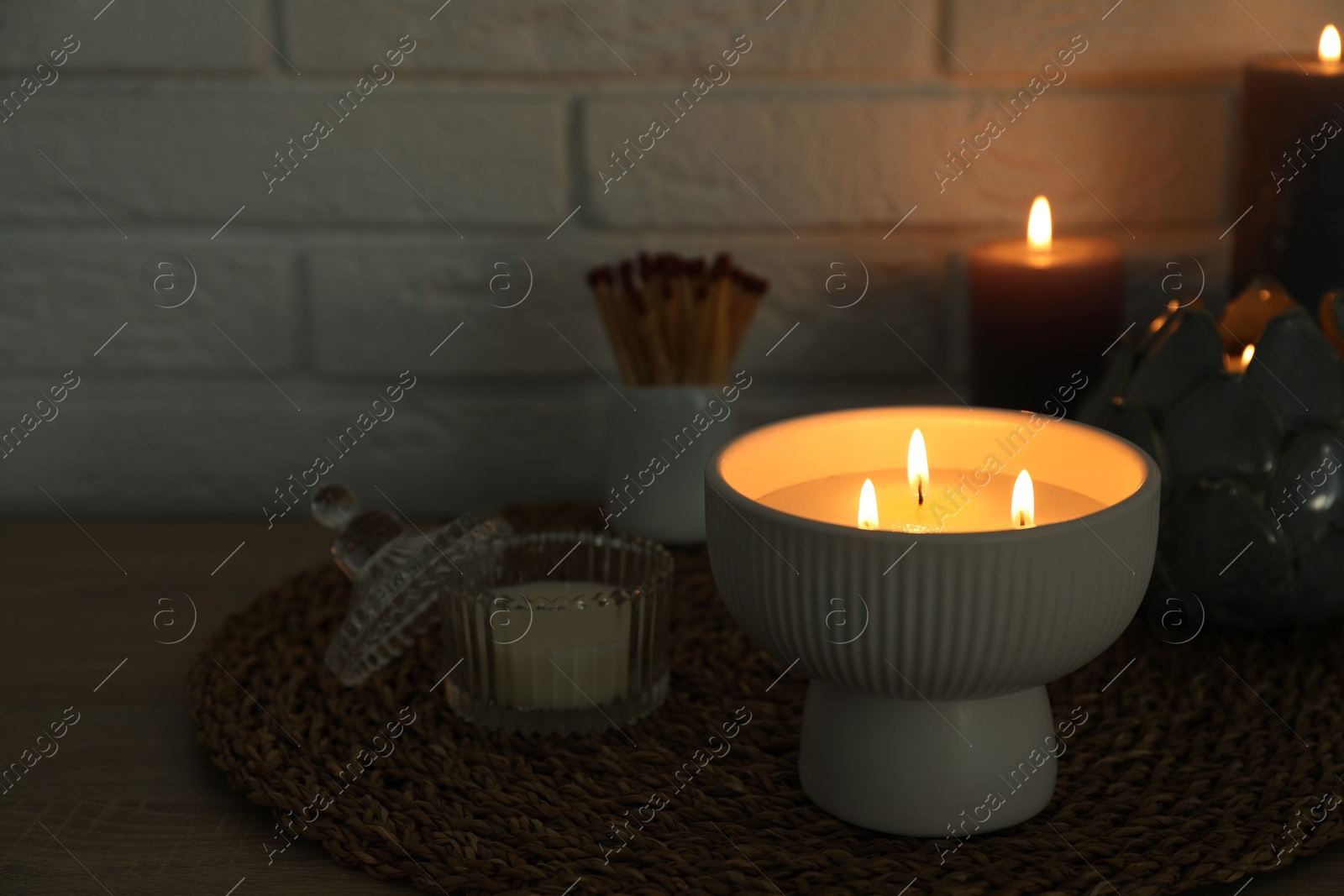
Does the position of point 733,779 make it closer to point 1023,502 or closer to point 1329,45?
point 1023,502

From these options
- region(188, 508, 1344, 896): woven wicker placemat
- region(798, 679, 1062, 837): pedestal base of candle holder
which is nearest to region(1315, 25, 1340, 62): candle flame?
region(188, 508, 1344, 896): woven wicker placemat

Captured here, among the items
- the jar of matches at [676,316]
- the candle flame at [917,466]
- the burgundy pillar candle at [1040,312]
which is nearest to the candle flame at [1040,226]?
the burgundy pillar candle at [1040,312]

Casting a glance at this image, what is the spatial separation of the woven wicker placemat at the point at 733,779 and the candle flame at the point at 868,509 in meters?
0.10

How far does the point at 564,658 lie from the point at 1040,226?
1.18 feet

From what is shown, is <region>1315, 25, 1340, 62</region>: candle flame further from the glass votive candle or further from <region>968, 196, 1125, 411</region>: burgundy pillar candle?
the glass votive candle

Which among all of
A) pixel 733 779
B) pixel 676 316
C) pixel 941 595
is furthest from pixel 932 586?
pixel 676 316

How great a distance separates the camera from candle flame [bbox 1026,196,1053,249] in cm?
69

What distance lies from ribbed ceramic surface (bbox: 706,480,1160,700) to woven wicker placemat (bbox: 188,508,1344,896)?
0.06 metres

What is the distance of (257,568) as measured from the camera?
2.29 ft

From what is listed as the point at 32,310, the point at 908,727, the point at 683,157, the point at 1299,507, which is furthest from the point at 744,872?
the point at 32,310

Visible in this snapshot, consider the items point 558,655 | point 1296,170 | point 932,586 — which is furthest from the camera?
point 1296,170

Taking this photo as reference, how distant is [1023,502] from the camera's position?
0.44m

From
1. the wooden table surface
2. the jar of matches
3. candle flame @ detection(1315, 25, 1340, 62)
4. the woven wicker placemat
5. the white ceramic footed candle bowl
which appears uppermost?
candle flame @ detection(1315, 25, 1340, 62)

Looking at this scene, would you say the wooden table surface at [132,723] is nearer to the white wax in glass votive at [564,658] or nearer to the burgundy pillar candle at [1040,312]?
the white wax in glass votive at [564,658]
